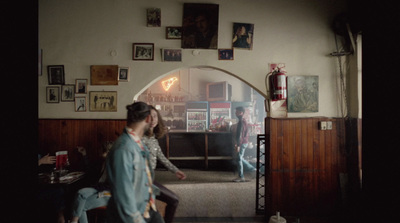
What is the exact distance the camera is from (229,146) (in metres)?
6.86

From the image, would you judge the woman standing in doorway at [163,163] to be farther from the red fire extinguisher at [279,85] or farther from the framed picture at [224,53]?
the red fire extinguisher at [279,85]

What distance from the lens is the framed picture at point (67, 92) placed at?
3.38 metres

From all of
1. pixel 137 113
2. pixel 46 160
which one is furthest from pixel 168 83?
pixel 137 113

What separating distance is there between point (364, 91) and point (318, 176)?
10.4 ft

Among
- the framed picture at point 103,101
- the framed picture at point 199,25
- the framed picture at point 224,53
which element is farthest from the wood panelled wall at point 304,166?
the framed picture at point 103,101

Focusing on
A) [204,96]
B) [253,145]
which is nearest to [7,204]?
[253,145]

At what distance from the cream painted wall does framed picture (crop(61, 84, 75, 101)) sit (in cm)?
8

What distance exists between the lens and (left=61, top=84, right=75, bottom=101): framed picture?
338 cm

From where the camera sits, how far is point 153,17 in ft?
11.1

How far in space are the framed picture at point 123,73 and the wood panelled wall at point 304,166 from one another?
7.77 ft

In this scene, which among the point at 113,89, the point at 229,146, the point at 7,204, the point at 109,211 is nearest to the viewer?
the point at 7,204

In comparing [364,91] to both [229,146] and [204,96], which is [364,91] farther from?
[204,96]

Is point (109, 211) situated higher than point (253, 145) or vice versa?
point (109, 211)

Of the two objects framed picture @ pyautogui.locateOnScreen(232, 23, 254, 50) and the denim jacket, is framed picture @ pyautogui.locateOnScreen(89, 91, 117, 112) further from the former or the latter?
framed picture @ pyautogui.locateOnScreen(232, 23, 254, 50)
